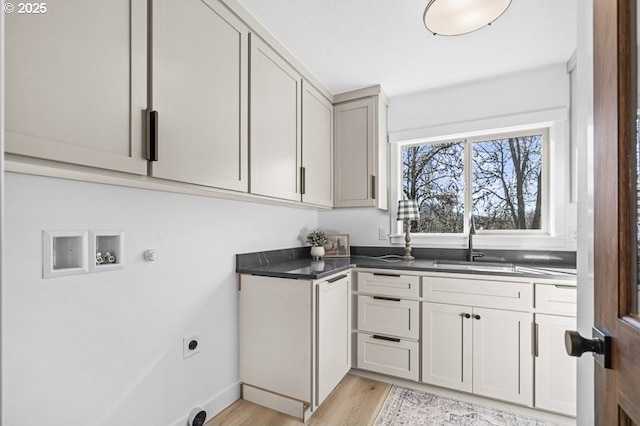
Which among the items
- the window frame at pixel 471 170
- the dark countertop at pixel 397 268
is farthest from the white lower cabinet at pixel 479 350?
the window frame at pixel 471 170

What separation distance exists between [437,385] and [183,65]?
7.94 ft

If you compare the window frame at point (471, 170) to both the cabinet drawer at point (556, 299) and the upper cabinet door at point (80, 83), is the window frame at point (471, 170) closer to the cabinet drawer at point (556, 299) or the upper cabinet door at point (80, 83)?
the cabinet drawer at point (556, 299)

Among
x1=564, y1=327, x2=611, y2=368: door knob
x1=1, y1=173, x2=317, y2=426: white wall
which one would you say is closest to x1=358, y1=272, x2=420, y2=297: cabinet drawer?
x1=1, y1=173, x2=317, y2=426: white wall

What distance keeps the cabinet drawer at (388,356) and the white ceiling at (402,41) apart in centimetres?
200

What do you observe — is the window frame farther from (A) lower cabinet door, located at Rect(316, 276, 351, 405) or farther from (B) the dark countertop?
(A) lower cabinet door, located at Rect(316, 276, 351, 405)

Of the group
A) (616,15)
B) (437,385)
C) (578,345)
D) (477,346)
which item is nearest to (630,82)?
(616,15)

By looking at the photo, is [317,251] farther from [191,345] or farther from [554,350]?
[554,350]

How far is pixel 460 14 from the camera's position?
1.51m

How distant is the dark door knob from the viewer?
0.64 metres

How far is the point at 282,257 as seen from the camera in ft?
8.20

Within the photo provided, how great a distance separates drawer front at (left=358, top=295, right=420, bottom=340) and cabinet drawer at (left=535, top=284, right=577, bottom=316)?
0.73m

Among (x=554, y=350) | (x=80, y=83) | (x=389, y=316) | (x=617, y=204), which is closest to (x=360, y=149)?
(x=389, y=316)

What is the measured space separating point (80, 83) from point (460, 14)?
1655 millimetres

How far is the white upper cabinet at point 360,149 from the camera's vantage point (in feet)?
8.45
